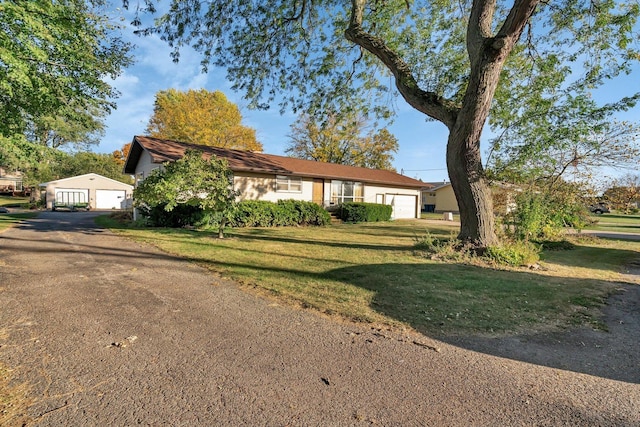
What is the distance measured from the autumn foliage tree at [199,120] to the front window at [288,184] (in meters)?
14.1

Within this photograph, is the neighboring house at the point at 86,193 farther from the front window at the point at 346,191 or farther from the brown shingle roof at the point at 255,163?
the front window at the point at 346,191

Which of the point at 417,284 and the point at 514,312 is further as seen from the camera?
the point at 417,284

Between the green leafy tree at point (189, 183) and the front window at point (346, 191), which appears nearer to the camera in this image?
the green leafy tree at point (189, 183)

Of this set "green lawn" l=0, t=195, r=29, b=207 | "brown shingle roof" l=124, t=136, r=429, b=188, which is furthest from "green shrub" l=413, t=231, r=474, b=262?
"green lawn" l=0, t=195, r=29, b=207

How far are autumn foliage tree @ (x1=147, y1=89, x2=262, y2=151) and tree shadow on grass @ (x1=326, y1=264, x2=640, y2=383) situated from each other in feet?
89.3

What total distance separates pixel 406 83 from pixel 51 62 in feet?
28.6

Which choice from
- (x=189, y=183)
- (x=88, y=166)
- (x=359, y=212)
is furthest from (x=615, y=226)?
(x=88, y=166)

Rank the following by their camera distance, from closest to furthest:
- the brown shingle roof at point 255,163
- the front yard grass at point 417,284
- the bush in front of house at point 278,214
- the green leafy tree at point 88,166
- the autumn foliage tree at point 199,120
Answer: the front yard grass at point 417,284, the bush in front of house at point 278,214, the brown shingle roof at point 255,163, the autumn foliage tree at point 199,120, the green leafy tree at point 88,166

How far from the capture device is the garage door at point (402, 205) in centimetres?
2484

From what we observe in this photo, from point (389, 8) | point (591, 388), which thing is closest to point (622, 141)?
point (389, 8)

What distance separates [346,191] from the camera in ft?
72.6

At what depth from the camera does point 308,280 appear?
590 centimetres

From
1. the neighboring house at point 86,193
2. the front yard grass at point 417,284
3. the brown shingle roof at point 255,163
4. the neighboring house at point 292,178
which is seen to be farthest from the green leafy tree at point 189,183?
the neighboring house at point 86,193

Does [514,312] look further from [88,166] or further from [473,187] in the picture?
[88,166]
